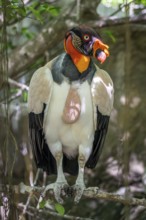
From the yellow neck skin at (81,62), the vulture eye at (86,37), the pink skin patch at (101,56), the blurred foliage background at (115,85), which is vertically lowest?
the blurred foliage background at (115,85)

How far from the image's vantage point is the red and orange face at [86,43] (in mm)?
2162

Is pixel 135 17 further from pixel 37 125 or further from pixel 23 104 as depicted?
pixel 37 125

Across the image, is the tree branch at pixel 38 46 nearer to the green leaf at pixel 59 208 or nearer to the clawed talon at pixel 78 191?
the clawed talon at pixel 78 191

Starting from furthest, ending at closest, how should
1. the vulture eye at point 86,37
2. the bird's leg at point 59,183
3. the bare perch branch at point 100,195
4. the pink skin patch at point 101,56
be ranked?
the bird's leg at point 59,183 < the vulture eye at point 86,37 < the pink skin patch at point 101,56 < the bare perch branch at point 100,195

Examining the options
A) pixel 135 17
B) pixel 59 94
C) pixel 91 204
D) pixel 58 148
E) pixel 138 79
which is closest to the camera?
pixel 59 94

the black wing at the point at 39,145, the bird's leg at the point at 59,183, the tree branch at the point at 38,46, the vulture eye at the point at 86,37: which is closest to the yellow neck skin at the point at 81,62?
the vulture eye at the point at 86,37

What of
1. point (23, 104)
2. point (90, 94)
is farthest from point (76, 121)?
point (23, 104)

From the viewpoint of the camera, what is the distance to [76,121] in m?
2.34

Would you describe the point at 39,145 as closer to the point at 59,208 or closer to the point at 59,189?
the point at 59,189

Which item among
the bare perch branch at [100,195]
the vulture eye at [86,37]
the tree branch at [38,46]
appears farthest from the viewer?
the tree branch at [38,46]

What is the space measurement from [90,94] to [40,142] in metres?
0.40

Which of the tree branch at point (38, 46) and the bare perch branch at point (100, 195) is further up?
the tree branch at point (38, 46)

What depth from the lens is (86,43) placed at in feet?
7.42

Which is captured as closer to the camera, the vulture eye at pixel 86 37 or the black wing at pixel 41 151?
the vulture eye at pixel 86 37
